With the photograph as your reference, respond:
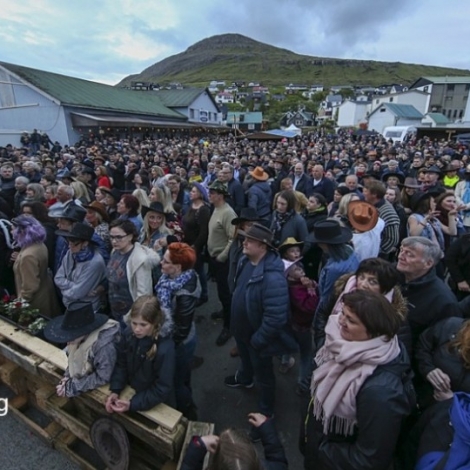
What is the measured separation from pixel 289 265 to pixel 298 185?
4486 mm

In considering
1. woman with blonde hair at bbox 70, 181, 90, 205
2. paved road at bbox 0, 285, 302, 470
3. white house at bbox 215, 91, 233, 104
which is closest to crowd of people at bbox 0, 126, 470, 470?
paved road at bbox 0, 285, 302, 470

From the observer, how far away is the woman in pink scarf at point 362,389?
4.88 feet

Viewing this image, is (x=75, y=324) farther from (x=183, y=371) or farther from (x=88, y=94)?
(x=88, y=94)

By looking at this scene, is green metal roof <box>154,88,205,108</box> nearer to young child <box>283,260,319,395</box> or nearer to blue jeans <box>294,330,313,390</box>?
young child <box>283,260,319,395</box>

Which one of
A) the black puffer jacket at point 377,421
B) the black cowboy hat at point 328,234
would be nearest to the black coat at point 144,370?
the black puffer jacket at point 377,421

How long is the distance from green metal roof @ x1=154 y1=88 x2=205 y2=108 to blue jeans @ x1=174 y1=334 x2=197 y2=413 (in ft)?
136

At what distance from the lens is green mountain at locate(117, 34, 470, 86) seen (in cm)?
15025

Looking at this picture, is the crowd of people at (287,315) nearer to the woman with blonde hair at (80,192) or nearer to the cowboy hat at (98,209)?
the cowboy hat at (98,209)

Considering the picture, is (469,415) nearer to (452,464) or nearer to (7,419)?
(452,464)

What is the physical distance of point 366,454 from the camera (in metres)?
1.51

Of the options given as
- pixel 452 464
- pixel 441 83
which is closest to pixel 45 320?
pixel 452 464

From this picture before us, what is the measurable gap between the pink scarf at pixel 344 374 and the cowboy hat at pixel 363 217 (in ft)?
6.65

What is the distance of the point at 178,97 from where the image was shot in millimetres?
41000

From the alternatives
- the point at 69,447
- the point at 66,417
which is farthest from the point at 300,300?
the point at 69,447
